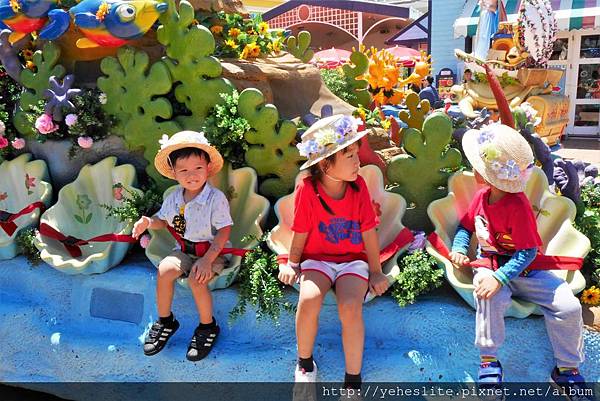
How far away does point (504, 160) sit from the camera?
2.12 m

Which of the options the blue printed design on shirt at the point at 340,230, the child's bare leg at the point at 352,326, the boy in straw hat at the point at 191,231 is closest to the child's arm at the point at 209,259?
the boy in straw hat at the point at 191,231

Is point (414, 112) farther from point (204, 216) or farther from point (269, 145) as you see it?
point (204, 216)

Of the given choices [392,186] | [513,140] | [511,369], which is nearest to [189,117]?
[392,186]

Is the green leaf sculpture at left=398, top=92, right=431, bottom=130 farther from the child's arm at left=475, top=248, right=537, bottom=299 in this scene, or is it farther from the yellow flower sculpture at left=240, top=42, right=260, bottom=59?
the child's arm at left=475, top=248, right=537, bottom=299

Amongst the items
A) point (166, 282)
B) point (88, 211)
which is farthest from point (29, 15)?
point (166, 282)

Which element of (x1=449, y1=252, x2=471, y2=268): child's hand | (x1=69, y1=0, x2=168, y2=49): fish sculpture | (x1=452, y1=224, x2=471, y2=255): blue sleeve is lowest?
(x1=449, y1=252, x2=471, y2=268): child's hand

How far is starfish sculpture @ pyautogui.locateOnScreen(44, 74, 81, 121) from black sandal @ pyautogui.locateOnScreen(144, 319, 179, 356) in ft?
4.72

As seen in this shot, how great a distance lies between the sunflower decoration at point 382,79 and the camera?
491cm

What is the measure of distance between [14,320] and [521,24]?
7364mm

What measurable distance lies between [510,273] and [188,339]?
1.50m

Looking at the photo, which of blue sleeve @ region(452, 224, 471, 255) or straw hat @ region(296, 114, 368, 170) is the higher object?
straw hat @ region(296, 114, 368, 170)

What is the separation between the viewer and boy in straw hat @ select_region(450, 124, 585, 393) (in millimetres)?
2072

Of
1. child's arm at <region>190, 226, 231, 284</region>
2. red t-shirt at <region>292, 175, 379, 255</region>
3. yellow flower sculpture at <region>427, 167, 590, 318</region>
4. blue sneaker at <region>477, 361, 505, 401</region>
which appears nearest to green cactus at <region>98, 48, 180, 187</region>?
child's arm at <region>190, 226, 231, 284</region>

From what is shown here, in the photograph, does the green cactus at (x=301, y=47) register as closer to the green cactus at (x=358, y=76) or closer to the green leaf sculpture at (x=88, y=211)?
the green cactus at (x=358, y=76)
